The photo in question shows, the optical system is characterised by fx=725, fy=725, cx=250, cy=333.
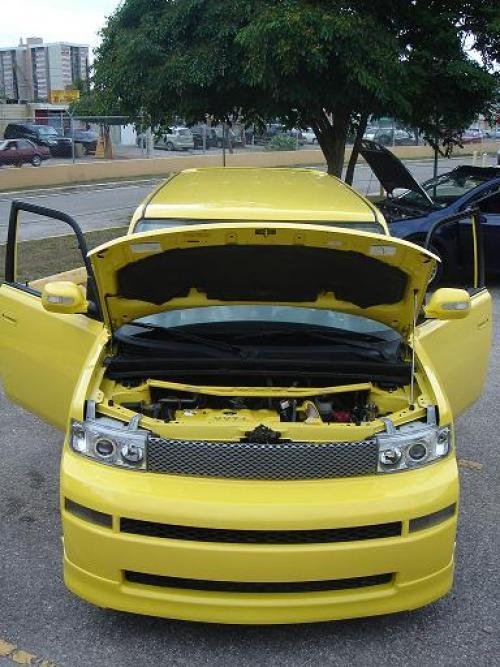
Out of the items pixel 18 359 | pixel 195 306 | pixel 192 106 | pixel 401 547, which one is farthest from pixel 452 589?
pixel 192 106

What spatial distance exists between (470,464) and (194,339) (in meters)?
2.13

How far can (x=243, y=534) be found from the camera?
2.76m

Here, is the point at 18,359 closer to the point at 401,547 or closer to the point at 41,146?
the point at 401,547

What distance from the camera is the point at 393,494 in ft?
9.30

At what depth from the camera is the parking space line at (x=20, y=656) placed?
288cm

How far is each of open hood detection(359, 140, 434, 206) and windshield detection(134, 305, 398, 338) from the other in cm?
541

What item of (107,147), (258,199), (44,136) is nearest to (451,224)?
(258,199)

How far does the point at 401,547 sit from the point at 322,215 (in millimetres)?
1742

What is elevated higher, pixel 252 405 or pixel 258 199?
pixel 258 199

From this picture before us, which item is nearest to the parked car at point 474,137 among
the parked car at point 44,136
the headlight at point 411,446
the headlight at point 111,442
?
the parked car at point 44,136

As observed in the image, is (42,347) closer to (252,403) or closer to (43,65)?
(252,403)

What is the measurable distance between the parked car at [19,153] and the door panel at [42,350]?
2581cm

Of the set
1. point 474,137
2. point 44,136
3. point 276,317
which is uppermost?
point 474,137

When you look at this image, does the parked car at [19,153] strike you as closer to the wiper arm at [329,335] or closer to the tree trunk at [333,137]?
the tree trunk at [333,137]
